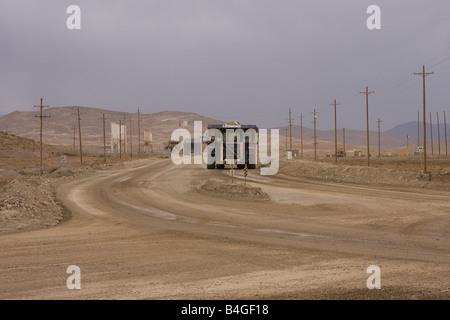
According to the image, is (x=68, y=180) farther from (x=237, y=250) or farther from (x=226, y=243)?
(x=237, y=250)

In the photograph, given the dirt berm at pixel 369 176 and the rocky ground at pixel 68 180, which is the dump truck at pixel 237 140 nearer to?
the dirt berm at pixel 369 176

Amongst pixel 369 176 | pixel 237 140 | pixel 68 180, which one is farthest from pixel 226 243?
pixel 237 140

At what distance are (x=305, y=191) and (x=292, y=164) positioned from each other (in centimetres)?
2041

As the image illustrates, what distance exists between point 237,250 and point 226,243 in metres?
1.02

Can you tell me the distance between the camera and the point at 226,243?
43.4 ft

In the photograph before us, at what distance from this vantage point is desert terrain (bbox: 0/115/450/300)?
8.65 m

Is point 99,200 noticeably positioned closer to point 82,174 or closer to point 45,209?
point 45,209

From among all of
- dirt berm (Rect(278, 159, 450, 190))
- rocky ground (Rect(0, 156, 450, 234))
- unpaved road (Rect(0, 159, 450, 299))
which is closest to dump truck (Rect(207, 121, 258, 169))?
dirt berm (Rect(278, 159, 450, 190))

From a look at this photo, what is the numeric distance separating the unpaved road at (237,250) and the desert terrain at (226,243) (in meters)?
0.04

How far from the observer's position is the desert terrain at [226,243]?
8648 mm

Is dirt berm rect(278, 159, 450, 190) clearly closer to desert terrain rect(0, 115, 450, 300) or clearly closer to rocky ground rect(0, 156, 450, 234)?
rocky ground rect(0, 156, 450, 234)

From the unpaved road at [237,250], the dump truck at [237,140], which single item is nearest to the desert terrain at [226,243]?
the unpaved road at [237,250]

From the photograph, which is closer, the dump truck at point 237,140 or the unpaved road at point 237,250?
the unpaved road at point 237,250
